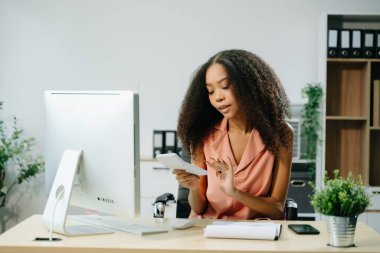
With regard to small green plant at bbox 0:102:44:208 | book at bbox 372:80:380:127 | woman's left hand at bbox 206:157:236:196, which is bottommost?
small green plant at bbox 0:102:44:208

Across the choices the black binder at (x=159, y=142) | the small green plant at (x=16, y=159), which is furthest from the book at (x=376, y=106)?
the small green plant at (x=16, y=159)

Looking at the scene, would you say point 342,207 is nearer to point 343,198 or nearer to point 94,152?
point 343,198

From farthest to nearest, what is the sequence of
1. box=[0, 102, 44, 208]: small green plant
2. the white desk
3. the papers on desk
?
1. box=[0, 102, 44, 208]: small green plant
2. the papers on desk
3. the white desk

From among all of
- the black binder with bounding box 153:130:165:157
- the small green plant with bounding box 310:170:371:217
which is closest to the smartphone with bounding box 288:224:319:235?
the small green plant with bounding box 310:170:371:217

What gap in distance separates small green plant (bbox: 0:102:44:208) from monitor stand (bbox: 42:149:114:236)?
2.93 m

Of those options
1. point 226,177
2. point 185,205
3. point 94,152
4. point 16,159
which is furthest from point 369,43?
point 94,152

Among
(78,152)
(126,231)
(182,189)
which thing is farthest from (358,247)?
(182,189)

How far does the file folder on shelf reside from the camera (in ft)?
16.5

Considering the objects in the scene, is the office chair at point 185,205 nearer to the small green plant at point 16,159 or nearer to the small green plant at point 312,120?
the small green plant at point 312,120

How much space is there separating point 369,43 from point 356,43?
0.37 ft

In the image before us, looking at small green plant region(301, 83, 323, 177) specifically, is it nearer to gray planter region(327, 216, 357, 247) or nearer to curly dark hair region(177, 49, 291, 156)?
curly dark hair region(177, 49, 291, 156)

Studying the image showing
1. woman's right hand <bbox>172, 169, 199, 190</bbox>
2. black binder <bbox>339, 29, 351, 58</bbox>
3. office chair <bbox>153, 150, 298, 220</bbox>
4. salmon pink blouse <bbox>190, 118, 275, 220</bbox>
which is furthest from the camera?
black binder <bbox>339, 29, 351, 58</bbox>

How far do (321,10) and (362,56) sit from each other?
610 mm

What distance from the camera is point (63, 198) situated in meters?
2.27
